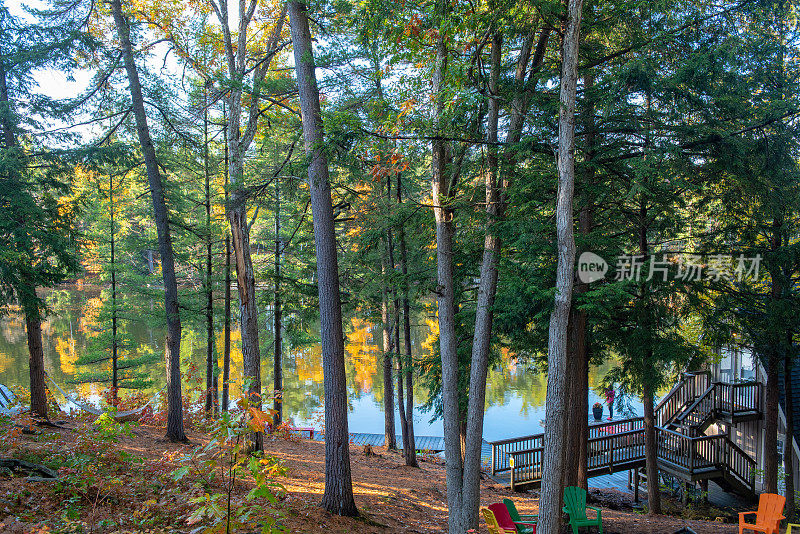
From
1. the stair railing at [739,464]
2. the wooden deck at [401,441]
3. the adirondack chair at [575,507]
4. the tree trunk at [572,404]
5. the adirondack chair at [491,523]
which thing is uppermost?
the tree trunk at [572,404]

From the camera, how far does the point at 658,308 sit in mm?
8430

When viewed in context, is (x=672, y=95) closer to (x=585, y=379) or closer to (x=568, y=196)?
(x=568, y=196)

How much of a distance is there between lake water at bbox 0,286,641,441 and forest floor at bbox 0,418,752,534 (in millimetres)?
5842

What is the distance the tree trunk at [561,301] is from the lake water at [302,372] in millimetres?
9234

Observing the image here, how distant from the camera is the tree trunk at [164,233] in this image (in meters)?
9.56

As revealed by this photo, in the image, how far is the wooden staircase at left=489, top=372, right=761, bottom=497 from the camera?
1134 cm

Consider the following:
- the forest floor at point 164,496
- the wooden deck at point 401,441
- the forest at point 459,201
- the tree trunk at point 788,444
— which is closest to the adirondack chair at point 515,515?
the forest at point 459,201

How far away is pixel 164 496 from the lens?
540cm

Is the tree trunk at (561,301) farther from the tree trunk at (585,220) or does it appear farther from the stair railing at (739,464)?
the stair railing at (739,464)

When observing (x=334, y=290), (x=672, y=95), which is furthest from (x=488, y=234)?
(x=672, y=95)

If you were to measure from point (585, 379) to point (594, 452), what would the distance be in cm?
380

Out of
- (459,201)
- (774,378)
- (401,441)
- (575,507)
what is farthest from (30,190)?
(774,378)

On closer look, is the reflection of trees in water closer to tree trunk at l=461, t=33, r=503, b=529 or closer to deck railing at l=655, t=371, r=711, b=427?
deck railing at l=655, t=371, r=711, b=427

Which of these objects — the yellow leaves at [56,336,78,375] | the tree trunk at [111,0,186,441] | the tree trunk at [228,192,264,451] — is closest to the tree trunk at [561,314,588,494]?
the tree trunk at [228,192,264,451]
